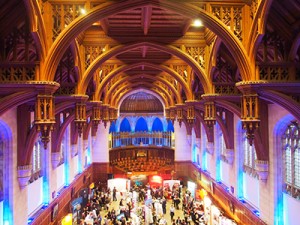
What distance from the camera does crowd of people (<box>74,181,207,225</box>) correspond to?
1647cm

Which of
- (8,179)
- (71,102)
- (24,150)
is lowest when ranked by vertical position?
(8,179)

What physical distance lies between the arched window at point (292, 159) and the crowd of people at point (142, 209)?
6.66 m

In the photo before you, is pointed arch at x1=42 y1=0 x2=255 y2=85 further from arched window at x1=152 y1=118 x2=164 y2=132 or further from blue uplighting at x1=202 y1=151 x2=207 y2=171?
Answer: arched window at x1=152 y1=118 x2=164 y2=132

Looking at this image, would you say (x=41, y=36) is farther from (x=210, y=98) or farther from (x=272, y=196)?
(x=272, y=196)

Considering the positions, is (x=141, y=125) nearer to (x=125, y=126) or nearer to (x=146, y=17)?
(x=125, y=126)

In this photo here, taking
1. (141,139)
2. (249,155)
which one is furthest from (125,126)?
(249,155)

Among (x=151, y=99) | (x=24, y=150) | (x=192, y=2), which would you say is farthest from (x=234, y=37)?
(x=151, y=99)

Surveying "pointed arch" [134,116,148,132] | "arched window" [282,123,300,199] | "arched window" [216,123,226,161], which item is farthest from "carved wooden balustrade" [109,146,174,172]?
"arched window" [282,123,300,199]

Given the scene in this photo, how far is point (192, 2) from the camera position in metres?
8.80

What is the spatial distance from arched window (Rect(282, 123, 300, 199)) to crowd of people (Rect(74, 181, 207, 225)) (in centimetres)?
666

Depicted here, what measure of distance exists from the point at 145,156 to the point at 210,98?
25782mm

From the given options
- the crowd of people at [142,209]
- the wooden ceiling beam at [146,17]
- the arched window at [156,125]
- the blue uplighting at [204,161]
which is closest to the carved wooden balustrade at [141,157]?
the arched window at [156,125]

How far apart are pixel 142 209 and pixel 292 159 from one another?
34.4ft

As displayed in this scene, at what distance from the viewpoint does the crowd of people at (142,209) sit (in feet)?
54.0
